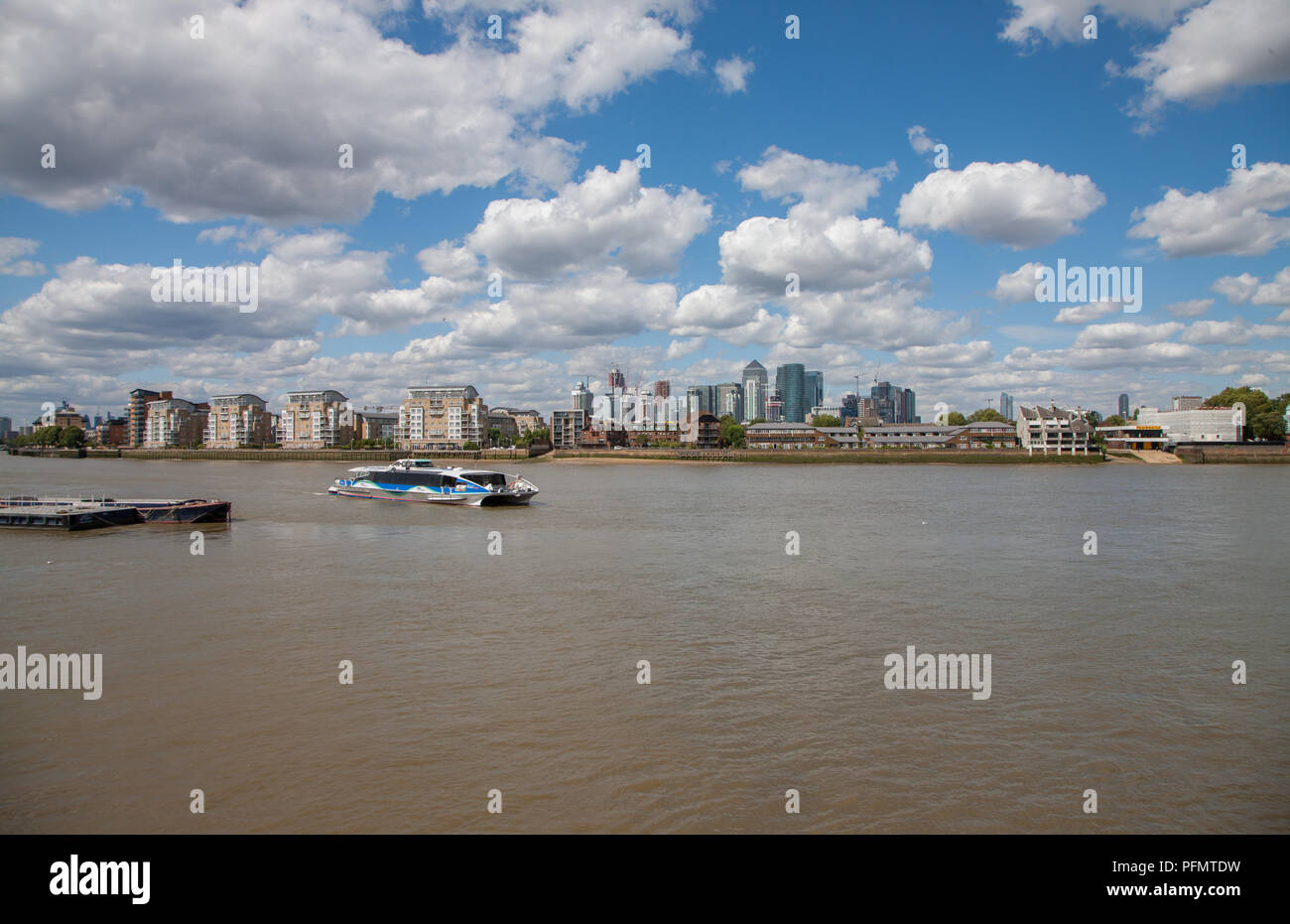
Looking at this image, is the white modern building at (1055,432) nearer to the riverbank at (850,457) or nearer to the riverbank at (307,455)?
the riverbank at (850,457)

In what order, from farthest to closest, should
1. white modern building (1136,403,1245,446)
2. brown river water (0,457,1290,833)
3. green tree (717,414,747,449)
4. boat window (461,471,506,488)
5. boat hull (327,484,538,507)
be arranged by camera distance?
green tree (717,414,747,449) < white modern building (1136,403,1245,446) < boat window (461,471,506,488) < boat hull (327,484,538,507) < brown river water (0,457,1290,833)

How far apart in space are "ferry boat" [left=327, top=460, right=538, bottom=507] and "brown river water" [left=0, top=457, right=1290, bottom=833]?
65.7 feet

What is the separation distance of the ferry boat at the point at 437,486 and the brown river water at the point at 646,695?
2004 centimetres

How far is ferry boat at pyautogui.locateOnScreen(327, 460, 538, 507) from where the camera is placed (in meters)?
45.1

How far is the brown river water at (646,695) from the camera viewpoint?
7445 mm

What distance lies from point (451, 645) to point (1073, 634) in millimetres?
11897

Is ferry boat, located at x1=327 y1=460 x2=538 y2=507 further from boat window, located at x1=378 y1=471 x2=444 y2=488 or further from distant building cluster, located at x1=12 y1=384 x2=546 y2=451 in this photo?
distant building cluster, located at x1=12 y1=384 x2=546 y2=451

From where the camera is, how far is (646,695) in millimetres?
10586

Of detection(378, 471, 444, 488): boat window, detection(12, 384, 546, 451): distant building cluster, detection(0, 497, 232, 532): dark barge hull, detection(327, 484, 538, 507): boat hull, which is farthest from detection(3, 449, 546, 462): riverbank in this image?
detection(0, 497, 232, 532): dark barge hull
